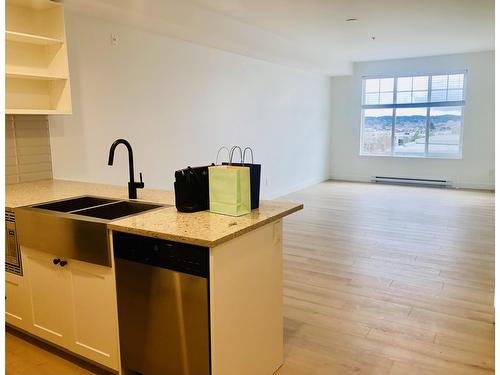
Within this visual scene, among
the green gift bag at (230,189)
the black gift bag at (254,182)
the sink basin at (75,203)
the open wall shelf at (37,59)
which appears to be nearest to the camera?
the green gift bag at (230,189)

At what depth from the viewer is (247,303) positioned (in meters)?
2.00

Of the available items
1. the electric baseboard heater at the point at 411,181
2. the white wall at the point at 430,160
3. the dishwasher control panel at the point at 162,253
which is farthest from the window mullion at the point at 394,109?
the dishwasher control panel at the point at 162,253

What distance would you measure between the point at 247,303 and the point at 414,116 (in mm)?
7582

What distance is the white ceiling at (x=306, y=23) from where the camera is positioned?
13.4 feet

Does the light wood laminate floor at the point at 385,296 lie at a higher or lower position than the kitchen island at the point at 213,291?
lower

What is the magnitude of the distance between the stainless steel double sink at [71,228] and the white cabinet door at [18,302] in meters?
0.28

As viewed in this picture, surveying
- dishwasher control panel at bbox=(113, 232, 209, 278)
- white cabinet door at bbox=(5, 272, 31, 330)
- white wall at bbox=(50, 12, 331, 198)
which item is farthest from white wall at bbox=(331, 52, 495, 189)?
white cabinet door at bbox=(5, 272, 31, 330)

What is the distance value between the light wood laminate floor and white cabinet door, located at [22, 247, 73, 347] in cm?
18

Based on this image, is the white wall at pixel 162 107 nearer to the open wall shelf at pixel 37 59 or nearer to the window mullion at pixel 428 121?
the open wall shelf at pixel 37 59

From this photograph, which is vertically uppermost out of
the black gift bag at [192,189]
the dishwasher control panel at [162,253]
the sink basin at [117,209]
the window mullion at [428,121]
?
the window mullion at [428,121]

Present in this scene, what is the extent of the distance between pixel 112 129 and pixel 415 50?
565 cm

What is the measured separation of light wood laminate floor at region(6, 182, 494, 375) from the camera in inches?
94.0

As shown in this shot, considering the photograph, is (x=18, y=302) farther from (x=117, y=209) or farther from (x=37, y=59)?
(x=37, y=59)

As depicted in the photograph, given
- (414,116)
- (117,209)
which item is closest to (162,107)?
(117,209)
